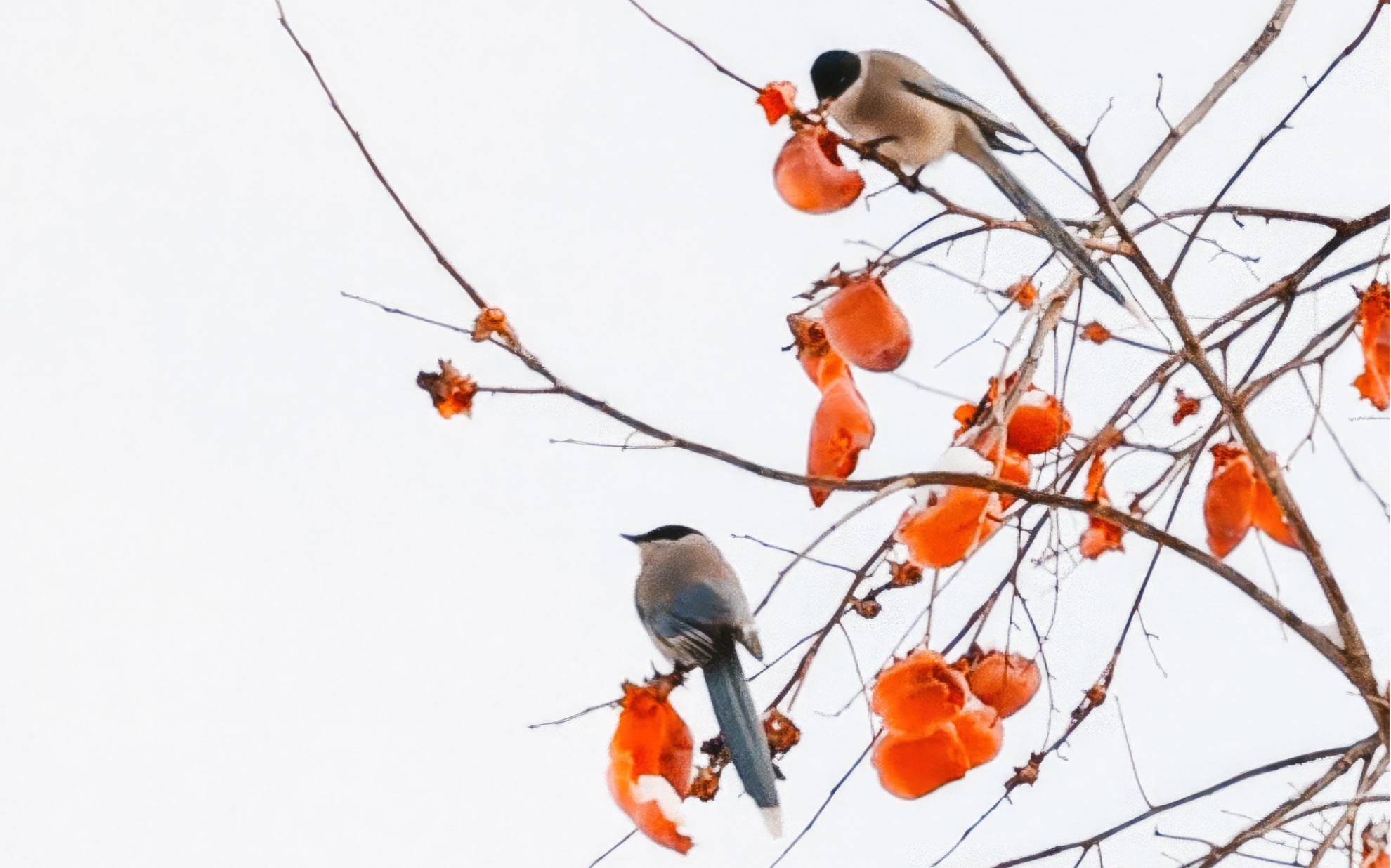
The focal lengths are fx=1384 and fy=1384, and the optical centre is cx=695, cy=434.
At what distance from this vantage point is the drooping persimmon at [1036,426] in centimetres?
160

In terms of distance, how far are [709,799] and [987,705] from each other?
0.34 metres

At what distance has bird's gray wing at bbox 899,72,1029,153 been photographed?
2.03m

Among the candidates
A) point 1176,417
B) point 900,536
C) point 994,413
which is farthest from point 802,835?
point 1176,417

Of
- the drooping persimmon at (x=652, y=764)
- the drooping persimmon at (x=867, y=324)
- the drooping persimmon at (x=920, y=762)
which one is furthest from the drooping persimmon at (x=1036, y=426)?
the drooping persimmon at (x=652, y=764)

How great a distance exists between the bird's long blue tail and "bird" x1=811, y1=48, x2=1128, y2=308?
817 mm

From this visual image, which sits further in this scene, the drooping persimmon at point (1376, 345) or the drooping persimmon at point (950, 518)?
the drooping persimmon at point (1376, 345)

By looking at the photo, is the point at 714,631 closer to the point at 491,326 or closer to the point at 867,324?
the point at 867,324

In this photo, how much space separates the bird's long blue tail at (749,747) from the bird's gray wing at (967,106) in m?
0.93

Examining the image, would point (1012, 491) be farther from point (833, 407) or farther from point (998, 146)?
point (998, 146)

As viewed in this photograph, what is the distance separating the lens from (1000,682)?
1.59 meters

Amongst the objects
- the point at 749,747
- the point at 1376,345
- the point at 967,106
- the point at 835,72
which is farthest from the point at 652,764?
the point at 835,72

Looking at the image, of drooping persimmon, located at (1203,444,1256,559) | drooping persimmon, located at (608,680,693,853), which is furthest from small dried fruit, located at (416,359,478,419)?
drooping persimmon, located at (1203,444,1256,559)

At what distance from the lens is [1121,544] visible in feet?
5.75

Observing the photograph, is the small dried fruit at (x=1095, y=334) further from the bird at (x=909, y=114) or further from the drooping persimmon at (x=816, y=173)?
the drooping persimmon at (x=816, y=173)
